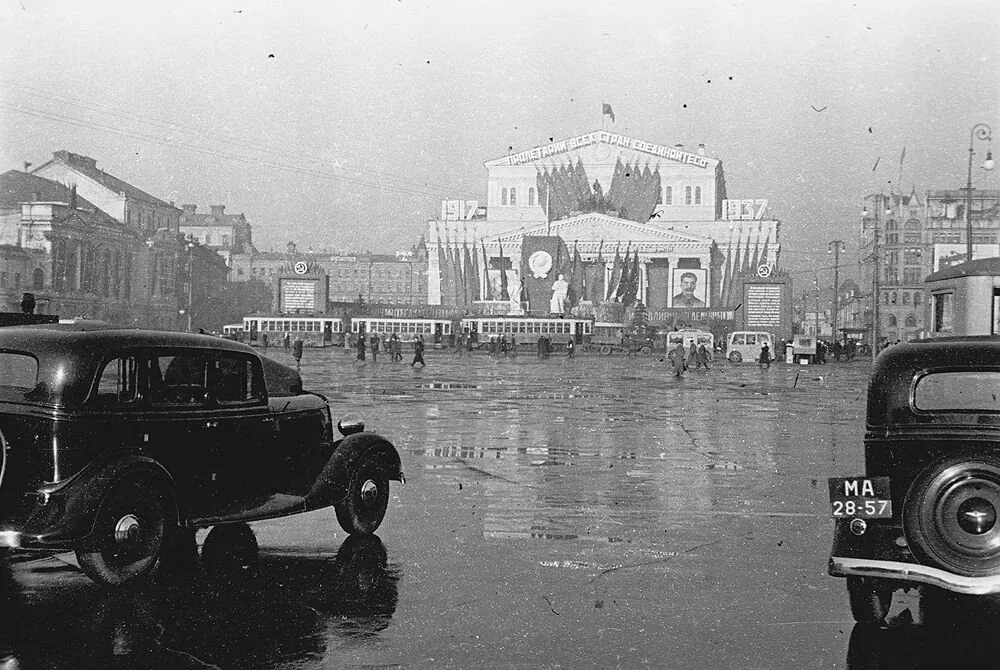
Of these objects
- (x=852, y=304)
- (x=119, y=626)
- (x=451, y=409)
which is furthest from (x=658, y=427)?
(x=852, y=304)

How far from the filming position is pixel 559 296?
286ft

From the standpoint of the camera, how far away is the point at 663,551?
7.89m

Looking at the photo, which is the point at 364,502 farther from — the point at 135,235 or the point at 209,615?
the point at 135,235

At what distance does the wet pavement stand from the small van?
47495 mm

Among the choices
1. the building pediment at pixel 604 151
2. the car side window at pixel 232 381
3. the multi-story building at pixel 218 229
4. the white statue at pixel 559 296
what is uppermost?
the building pediment at pixel 604 151

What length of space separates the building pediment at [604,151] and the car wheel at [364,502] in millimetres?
102380

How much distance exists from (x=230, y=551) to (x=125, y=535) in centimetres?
148

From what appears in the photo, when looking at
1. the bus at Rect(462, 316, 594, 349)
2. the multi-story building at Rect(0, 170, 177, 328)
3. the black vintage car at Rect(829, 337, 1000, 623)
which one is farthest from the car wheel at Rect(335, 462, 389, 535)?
the bus at Rect(462, 316, 594, 349)

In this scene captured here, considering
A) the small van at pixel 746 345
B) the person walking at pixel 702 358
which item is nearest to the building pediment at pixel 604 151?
the small van at pixel 746 345

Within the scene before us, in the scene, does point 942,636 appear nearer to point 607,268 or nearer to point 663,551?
point 663,551

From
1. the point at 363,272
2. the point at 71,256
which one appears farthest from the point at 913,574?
the point at 363,272

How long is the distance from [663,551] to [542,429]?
1016 centimetres

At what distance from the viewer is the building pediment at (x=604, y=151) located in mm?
108812

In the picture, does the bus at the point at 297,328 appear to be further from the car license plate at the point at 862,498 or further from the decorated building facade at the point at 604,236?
the car license plate at the point at 862,498
